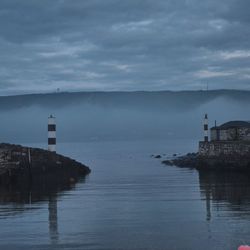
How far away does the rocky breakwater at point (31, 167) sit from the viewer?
17453 millimetres

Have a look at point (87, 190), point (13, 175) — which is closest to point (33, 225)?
point (87, 190)

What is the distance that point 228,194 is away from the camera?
14.2m

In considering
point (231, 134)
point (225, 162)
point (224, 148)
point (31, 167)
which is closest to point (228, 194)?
point (31, 167)

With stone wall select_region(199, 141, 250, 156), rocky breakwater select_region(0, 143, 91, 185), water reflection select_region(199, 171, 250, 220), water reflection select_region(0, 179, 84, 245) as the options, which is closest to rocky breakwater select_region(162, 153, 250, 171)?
stone wall select_region(199, 141, 250, 156)

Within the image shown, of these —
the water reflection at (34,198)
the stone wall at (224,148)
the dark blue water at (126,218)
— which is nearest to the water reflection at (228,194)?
the dark blue water at (126,218)

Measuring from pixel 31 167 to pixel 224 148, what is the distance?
8831mm

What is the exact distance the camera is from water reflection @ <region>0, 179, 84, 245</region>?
10.6 meters

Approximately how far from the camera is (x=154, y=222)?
392 inches

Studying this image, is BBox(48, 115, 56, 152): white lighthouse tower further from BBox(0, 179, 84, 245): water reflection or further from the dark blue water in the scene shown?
the dark blue water

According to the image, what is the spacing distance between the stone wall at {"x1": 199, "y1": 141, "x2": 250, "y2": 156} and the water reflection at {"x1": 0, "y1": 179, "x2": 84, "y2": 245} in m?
8.21

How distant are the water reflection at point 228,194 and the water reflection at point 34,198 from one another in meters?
2.84

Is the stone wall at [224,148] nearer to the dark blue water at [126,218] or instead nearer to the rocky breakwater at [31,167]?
the rocky breakwater at [31,167]

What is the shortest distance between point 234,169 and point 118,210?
492 inches

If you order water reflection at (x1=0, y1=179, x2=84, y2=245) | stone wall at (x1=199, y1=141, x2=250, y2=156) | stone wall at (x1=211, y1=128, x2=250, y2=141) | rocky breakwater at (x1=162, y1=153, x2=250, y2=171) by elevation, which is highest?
stone wall at (x1=211, y1=128, x2=250, y2=141)
